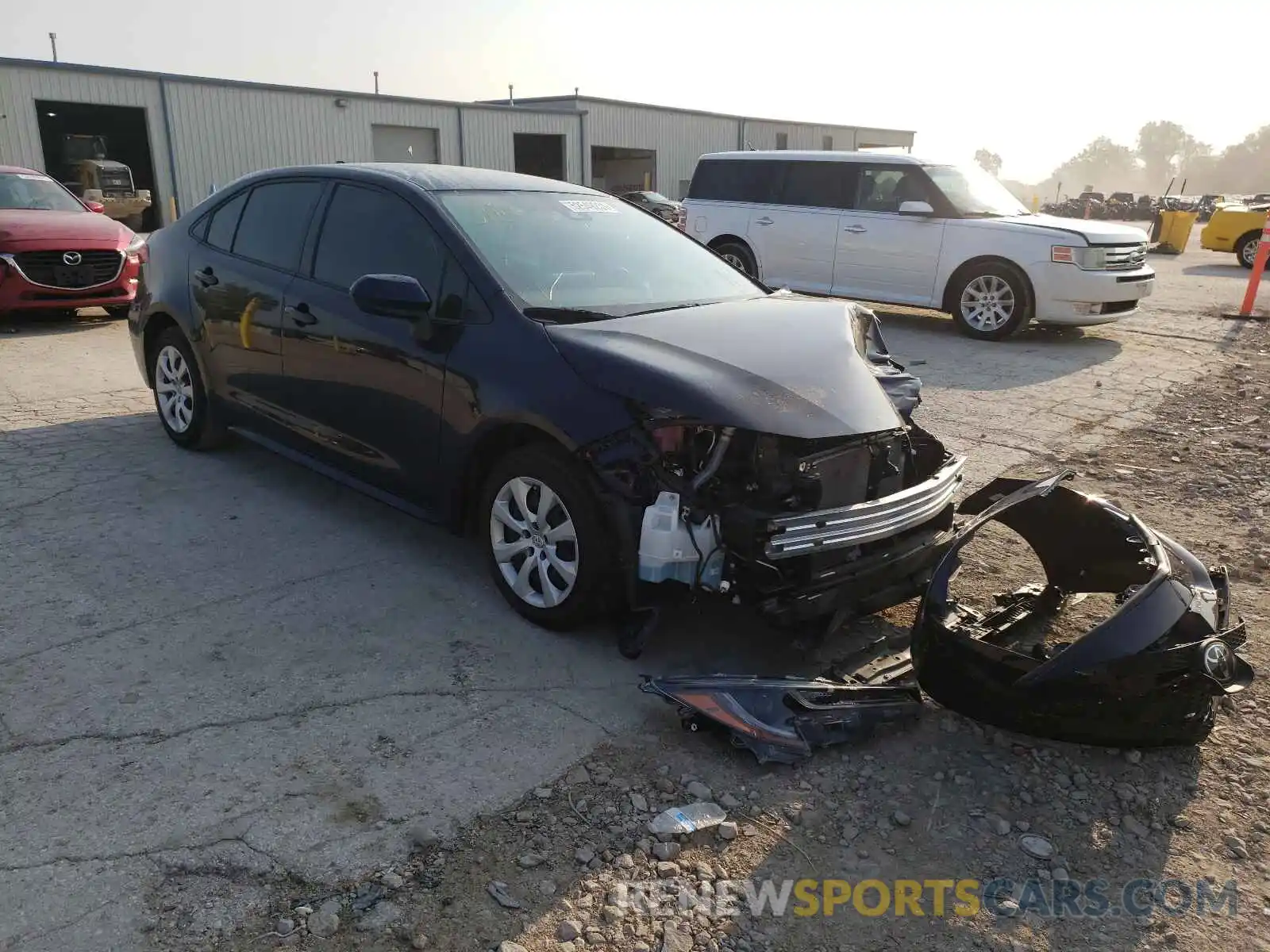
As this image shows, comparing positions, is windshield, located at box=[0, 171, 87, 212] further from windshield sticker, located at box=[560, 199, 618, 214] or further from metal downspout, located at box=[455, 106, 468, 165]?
metal downspout, located at box=[455, 106, 468, 165]

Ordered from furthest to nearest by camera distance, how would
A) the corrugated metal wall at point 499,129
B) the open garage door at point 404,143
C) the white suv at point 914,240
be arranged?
the corrugated metal wall at point 499,129 → the open garage door at point 404,143 → the white suv at point 914,240

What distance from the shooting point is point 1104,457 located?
20.3ft

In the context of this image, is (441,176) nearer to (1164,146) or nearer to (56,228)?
(56,228)

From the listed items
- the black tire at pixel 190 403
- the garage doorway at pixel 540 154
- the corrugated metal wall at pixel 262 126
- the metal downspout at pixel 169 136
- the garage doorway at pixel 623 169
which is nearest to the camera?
the black tire at pixel 190 403

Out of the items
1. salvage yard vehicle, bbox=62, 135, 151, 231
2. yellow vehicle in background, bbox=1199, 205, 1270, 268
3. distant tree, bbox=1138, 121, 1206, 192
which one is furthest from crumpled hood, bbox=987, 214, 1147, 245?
distant tree, bbox=1138, 121, 1206, 192

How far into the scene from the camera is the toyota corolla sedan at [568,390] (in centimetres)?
328

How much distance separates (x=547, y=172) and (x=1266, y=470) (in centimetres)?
3644

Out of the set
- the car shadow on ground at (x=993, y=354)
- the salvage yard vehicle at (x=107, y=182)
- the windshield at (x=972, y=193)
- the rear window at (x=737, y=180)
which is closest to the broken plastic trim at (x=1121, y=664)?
the car shadow on ground at (x=993, y=354)

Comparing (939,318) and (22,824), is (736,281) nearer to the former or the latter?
(22,824)

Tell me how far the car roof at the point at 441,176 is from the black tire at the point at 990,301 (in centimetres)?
656

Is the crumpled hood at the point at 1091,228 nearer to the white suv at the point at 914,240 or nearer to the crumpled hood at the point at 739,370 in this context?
the white suv at the point at 914,240

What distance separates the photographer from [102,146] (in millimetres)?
26359

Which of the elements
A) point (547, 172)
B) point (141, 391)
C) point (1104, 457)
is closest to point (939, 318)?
point (1104, 457)

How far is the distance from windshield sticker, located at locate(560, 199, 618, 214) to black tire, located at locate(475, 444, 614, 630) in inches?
62.9
